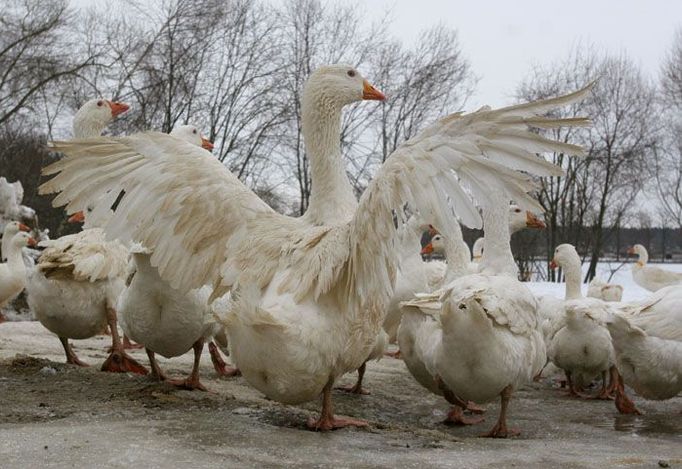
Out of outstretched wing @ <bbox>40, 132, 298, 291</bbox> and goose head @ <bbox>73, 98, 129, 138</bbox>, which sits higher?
goose head @ <bbox>73, 98, 129, 138</bbox>

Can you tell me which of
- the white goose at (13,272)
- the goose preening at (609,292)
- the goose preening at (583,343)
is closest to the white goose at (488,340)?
the goose preening at (583,343)

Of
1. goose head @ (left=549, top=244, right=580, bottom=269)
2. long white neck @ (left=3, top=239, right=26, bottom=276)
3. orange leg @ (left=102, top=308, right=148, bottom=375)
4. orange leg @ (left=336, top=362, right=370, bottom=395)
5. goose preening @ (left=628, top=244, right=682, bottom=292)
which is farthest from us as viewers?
goose preening @ (left=628, top=244, right=682, bottom=292)

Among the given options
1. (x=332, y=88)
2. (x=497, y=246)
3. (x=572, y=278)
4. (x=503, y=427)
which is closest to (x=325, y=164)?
(x=332, y=88)

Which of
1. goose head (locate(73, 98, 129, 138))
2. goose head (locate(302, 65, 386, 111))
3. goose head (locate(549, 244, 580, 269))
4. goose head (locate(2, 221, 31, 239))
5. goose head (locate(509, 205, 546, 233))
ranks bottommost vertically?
goose head (locate(549, 244, 580, 269))

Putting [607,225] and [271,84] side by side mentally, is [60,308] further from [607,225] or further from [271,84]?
[607,225]

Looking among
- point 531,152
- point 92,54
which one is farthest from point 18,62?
point 531,152

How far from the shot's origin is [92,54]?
24.7 meters

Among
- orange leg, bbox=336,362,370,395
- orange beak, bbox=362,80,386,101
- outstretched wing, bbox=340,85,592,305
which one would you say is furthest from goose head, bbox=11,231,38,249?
outstretched wing, bbox=340,85,592,305

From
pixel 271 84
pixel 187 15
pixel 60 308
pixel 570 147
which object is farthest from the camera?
pixel 271 84

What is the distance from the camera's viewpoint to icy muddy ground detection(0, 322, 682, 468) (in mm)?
3795

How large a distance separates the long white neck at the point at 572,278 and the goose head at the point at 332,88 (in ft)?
13.8

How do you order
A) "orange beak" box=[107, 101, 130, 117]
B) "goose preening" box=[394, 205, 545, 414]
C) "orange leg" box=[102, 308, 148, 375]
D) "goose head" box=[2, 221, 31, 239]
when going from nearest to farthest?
"goose preening" box=[394, 205, 545, 414]
"orange leg" box=[102, 308, 148, 375]
"orange beak" box=[107, 101, 130, 117]
"goose head" box=[2, 221, 31, 239]

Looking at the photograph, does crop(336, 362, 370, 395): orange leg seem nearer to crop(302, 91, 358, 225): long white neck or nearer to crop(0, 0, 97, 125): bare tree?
crop(302, 91, 358, 225): long white neck

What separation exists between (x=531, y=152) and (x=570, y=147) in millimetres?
273
